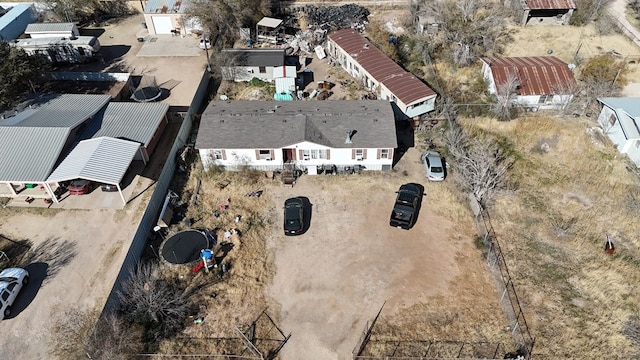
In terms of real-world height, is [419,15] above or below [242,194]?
above

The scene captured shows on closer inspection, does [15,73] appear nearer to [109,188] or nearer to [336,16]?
[109,188]

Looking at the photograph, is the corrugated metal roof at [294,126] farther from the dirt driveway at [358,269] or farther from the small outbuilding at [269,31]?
the small outbuilding at [269,31]

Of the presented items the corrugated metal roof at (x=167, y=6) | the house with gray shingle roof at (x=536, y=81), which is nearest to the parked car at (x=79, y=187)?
the corrugated metal roof at (x=167, y=6)

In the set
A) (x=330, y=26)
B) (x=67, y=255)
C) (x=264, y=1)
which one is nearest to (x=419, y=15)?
(x=330, y=26)

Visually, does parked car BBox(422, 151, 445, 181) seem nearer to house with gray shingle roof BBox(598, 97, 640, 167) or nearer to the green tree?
house with gray shingle roof BBox(598, 97, 640, 167)

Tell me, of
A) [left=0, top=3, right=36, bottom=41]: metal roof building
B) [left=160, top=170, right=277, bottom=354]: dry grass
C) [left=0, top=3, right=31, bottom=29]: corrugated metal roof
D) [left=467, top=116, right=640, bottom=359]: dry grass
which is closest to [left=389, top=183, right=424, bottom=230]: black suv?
[left=467, top=116, right=640, bottom=359]: dry grass

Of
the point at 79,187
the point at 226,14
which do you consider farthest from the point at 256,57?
the point at 79,187

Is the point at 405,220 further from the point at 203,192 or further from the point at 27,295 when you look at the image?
the point at 27,295
